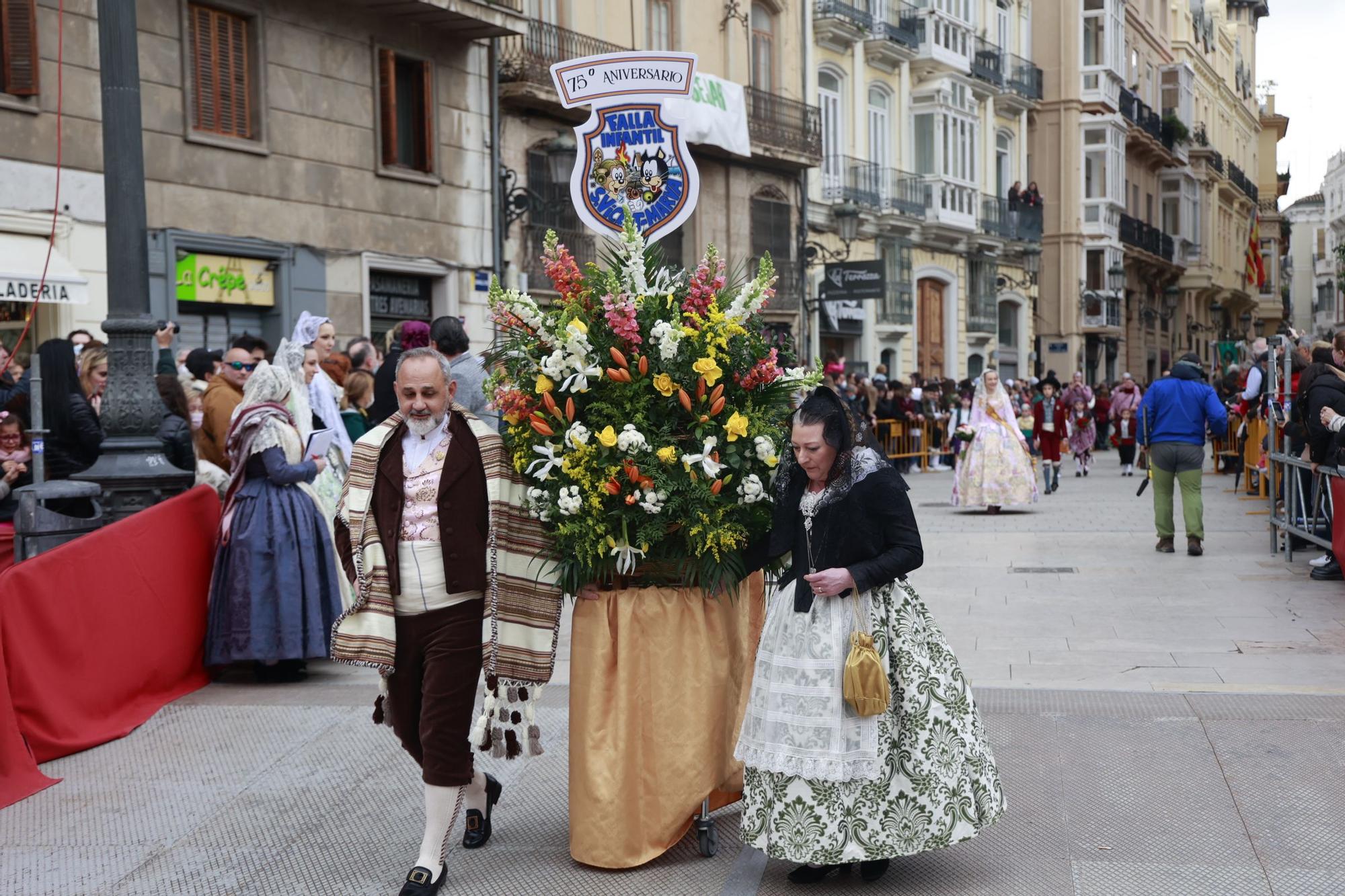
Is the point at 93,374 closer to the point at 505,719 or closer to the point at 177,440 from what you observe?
the point at 177,440

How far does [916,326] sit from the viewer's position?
34562 millimetres

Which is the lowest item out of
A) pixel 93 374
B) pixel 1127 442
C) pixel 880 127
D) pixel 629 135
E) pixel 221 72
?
pixel 1127 442

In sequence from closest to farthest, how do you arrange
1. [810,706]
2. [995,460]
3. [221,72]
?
[810,706]
[221,72]
[995,460]

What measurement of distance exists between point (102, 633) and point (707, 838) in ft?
10.9

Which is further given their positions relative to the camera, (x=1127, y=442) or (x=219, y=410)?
(x=1127, y=442)

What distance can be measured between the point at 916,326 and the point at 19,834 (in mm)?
30556

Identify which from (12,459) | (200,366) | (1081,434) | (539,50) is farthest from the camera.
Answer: (1081,434)

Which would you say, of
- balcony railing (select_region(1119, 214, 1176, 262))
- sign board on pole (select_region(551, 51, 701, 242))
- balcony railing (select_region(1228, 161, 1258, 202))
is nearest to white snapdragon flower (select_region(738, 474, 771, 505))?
sign board on pole (select_region(551, 51, 701, 242))

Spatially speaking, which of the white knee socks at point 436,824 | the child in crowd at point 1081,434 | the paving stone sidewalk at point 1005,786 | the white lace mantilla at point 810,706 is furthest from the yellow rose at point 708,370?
the child in crowd at point 1081,434

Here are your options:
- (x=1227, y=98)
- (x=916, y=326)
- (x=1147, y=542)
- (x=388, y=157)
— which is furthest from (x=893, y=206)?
(x=1227, y=98)

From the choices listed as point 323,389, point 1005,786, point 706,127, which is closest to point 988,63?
point 706,127

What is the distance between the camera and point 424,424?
15.9 feet

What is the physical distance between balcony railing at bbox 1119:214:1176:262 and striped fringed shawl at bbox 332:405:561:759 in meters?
44.3

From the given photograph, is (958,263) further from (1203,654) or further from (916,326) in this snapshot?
(1203,654)
